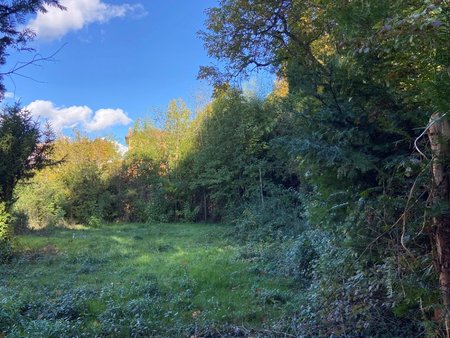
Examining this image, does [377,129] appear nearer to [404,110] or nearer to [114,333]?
[404,110]

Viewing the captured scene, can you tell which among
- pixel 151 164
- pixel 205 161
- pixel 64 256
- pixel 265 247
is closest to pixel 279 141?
pixel 265 247

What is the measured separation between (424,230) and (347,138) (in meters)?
1.04

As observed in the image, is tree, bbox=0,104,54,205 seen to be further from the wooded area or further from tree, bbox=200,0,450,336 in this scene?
tree, bbox=200,0,450,336

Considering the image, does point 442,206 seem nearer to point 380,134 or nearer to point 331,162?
point 331,162

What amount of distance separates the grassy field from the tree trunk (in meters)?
1.80

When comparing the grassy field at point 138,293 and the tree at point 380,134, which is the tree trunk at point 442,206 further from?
the grassy field at point 138,293

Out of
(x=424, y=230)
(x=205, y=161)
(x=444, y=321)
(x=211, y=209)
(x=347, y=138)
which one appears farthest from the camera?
(x=211, y=209)

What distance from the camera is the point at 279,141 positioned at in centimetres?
307

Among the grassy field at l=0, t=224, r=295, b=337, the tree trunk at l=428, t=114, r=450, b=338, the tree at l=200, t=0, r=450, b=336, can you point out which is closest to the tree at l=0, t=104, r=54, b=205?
the grassy field at l=0, t=224, r=295, b=337

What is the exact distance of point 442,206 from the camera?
1.91 m

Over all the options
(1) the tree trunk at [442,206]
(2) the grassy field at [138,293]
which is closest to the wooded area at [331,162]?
(1) the tree trunk at [442,206]

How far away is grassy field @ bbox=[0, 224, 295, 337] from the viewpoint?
3.86 metres

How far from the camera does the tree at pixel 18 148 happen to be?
939cm

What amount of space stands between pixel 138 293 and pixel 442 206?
4423mm
